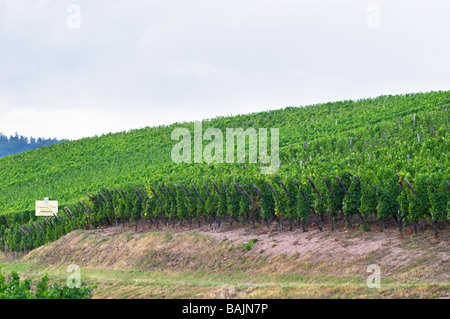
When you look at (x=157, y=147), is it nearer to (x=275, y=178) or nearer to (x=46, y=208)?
(x=46, y=208)

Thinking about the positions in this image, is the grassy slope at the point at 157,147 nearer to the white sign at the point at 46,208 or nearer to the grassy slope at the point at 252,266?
the white sign at the point at 46,208

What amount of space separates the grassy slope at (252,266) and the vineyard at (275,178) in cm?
114

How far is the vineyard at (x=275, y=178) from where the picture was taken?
66.8 feet

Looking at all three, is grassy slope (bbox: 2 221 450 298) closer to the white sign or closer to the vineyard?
the vineyard

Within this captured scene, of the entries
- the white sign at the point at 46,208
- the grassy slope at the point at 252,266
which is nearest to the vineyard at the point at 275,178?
the white sign at the point at 46,208

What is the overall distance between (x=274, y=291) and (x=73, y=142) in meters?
69.4

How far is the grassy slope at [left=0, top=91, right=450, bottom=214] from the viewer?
40.2 m

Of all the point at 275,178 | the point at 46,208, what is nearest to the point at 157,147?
the point at 46,208

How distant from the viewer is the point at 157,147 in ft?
209

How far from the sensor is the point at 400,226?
65.3 feet

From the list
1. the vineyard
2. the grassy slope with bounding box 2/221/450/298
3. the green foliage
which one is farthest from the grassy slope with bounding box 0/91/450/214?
the green foliage

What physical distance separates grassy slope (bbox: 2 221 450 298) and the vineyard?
114cm
